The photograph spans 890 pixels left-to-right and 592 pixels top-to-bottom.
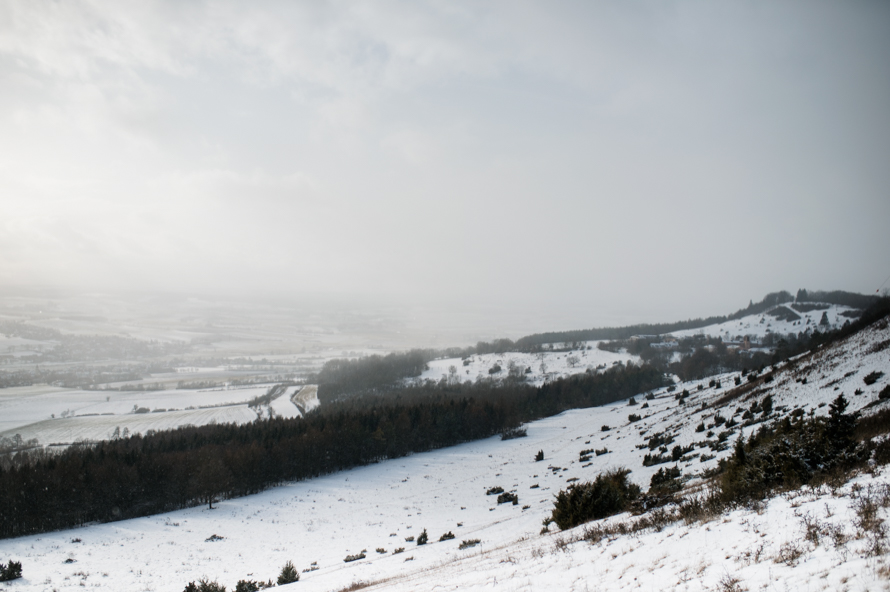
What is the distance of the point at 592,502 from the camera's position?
16859mm

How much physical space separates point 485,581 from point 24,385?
120m

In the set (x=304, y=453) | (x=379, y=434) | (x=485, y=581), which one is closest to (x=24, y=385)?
(x=304, y=453)

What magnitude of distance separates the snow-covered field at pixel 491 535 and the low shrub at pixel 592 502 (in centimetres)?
124

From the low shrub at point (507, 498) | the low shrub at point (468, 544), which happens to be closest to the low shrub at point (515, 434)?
the low shrub at point (507, 498)

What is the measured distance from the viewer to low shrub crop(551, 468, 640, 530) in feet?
55.0

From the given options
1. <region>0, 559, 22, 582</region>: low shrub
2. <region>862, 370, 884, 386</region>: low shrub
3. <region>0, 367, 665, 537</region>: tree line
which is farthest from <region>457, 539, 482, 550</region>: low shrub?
<region>0, 367, 665, 537</region>: tree line

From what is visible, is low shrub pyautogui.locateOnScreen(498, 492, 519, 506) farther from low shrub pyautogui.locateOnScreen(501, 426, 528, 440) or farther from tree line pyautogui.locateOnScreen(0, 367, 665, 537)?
low shrub pyautogui.locateOnScreen(501, 426, 528, 440)

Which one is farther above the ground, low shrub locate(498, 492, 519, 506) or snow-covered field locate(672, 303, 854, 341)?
low shrub locate(498, 492, 519, 506)

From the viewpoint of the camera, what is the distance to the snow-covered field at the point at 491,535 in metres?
7.62

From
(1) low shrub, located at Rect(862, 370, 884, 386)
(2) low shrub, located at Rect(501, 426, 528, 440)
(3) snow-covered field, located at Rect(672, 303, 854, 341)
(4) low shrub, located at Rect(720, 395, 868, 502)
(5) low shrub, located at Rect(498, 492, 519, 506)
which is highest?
(4) low shrub, located at Rect(720, 395, 868, 502)

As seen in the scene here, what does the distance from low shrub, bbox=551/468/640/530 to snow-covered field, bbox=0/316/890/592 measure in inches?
48.8

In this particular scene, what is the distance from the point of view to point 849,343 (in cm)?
Result: 3850

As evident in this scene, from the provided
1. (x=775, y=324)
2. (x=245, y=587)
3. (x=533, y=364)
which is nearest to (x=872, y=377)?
(x=245, y=587)

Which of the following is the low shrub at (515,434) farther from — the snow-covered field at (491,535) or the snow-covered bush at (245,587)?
the snow-covered bush at (245,587)
